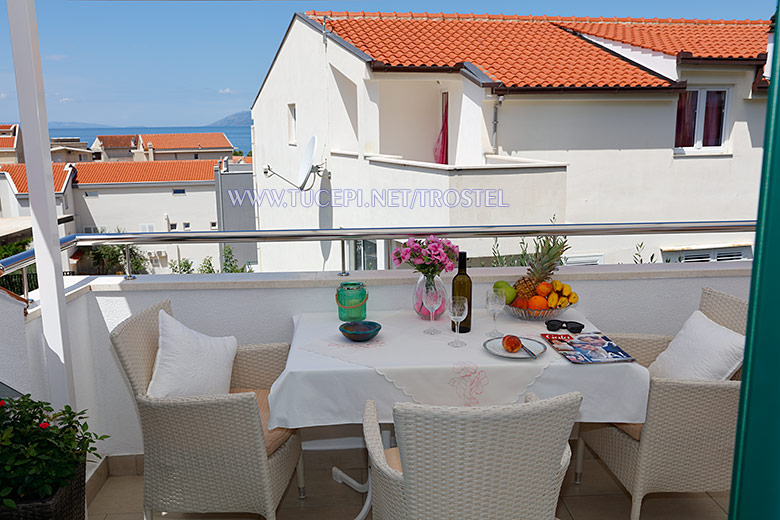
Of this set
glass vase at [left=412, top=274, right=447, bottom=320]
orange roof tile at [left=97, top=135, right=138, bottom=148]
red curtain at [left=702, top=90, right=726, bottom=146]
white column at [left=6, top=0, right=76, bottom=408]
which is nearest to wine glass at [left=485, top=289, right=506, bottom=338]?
glass vase at [left=412, top=274, right=447, bottom=320]

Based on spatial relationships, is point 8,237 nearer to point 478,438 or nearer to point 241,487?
point 241,487

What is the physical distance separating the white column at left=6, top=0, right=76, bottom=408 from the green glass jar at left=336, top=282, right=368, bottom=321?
1.02m

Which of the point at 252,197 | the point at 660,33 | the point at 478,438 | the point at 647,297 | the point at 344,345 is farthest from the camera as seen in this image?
the point at 252,197

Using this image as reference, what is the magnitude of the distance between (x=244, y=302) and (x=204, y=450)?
0.83 metres

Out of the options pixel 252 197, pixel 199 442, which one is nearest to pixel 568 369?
pixel 199 442

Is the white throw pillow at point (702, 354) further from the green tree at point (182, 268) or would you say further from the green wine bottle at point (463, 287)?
the green tree at point (182, 268)

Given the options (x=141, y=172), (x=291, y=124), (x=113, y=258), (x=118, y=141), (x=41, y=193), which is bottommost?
(x=113, y=258)

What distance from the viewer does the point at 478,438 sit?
144 centimetres

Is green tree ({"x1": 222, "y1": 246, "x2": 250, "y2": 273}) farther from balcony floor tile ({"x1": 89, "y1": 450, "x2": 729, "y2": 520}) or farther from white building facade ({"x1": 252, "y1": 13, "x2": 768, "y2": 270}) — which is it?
balcony floor tile ({"x1": 89, "y1": 450, "x2": 729, "y2": 520})

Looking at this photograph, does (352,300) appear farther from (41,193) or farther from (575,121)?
(575,121)

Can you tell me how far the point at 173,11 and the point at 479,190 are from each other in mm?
24468

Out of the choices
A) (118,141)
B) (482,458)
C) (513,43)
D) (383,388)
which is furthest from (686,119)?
(118,141)

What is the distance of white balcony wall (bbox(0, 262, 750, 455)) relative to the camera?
105 inches

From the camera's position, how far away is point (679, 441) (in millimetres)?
2090
